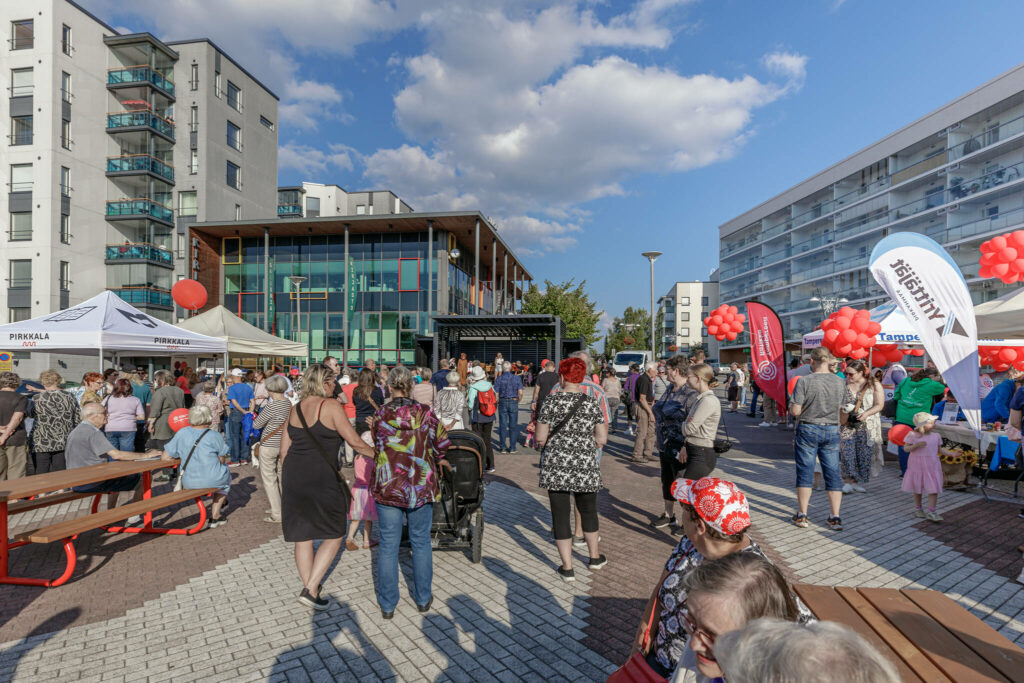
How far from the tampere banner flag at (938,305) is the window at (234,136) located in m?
40.0

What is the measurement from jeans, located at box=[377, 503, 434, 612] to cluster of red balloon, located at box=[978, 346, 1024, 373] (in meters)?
14.1

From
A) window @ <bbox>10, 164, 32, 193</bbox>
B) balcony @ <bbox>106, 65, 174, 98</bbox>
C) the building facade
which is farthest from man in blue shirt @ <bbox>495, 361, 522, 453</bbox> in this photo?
balcony @ <bbox>106, 65, 174, 98</bbox>

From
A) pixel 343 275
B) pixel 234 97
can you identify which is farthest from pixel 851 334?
pixel 234 97

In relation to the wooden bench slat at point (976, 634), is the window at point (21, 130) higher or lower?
higher

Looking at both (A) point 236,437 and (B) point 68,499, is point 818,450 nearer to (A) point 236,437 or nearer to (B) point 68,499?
(B) point 68,499

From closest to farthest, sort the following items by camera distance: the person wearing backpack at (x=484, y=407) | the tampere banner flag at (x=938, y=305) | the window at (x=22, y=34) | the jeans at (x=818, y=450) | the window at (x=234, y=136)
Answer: the jeans at (x=818, y=450), the tampere banner flag at (x=938, y=305), the person wearing backpack at (x=484, y=407), the window at (x=22, y=34), the window at (x=234, y=136)

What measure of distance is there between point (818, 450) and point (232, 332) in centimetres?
1382

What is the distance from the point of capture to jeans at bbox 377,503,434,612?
3869 mm

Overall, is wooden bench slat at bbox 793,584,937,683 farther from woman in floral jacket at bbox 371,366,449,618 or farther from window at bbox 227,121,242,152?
window at bbox 227,121,242,152

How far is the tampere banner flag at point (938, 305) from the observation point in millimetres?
6406

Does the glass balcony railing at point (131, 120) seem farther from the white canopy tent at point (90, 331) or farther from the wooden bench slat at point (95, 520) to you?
the wooden bench slat at point (95, 520)

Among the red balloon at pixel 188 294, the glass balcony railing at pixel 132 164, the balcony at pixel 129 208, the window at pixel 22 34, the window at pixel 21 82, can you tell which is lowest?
the red balloon at pixel 188 294

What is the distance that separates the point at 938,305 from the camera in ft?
21.5

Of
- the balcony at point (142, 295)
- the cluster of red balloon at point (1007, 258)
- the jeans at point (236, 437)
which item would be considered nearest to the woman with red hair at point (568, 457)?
the jeans at point (236, 437)
